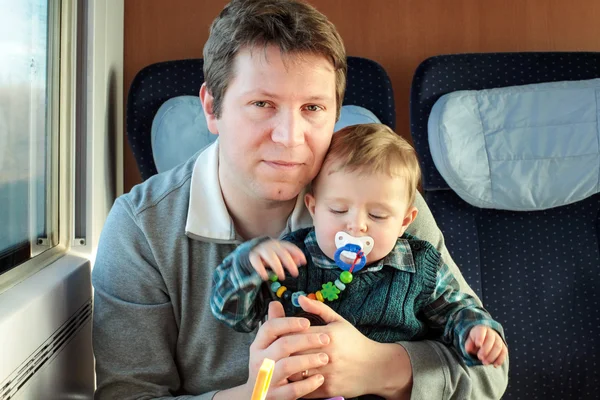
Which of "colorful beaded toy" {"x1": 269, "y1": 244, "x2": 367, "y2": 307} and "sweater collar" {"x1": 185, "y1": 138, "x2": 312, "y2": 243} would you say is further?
"sweater collar" {"x1": 185, "y1": 138, "x2": 312, "y2": 243}

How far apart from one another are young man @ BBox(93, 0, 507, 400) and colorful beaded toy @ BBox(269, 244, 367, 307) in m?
0.06

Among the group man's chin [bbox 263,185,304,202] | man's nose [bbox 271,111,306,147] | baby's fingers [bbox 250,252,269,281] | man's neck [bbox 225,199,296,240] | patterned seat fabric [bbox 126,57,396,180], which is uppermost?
patterned seat fabric [bbox 126,57,396,180]

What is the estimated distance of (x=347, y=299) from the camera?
129cm

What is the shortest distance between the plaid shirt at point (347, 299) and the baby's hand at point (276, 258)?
3cm

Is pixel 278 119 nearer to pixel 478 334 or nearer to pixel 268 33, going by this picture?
pixel 268 33

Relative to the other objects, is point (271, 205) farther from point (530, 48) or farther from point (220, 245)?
point (530, 48)

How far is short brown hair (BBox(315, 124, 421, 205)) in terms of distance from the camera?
126 cm

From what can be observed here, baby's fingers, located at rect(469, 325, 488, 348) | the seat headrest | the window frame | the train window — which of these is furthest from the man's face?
the seat headrest

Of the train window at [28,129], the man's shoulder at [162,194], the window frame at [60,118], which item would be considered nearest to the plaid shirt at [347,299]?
the man's shoulder at [162,194]

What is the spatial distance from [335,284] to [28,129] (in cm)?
90

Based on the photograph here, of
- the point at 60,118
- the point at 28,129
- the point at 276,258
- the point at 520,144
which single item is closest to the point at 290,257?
the point at 276,258

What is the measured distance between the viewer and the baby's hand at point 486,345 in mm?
1247

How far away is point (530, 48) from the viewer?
2498mm

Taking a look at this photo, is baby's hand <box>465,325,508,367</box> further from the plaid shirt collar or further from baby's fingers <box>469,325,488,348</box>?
the plaid shirt collar
